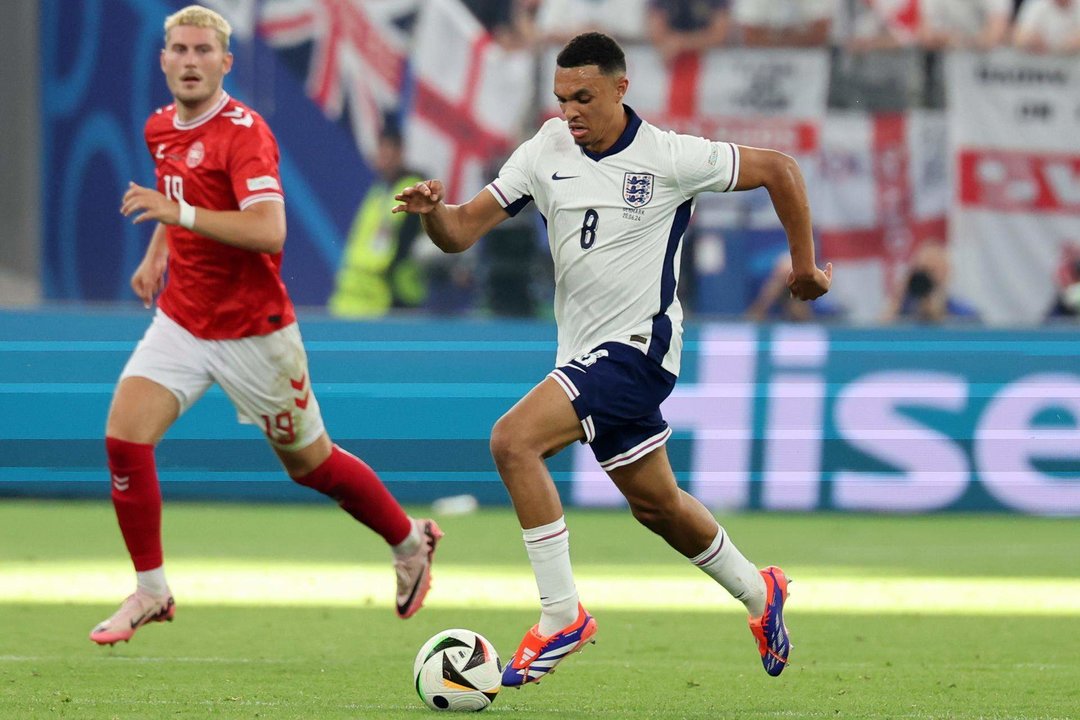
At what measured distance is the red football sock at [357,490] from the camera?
706 cm

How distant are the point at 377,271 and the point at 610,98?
10187 mm

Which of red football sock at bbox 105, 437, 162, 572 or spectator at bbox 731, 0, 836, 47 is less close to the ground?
spectator at bbox 731, 0, 836, 47

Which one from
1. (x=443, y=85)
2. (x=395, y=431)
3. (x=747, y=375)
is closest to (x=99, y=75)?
(x=443, y=85)

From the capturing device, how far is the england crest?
5.97 meters

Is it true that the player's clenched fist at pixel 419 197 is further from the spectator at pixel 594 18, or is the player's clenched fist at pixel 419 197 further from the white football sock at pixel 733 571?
the spectator at pixel 594 18

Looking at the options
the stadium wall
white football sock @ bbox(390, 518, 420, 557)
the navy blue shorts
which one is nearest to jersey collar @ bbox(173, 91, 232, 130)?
the navy blue shorts

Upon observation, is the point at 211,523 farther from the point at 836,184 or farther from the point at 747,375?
the point at 836,184

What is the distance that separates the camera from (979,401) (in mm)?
12195

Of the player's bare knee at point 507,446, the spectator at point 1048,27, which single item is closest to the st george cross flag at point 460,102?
the spectator at point 1048,27

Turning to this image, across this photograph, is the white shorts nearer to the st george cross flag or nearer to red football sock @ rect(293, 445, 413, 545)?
red football sock @ rect(293, 445, 413, 545)

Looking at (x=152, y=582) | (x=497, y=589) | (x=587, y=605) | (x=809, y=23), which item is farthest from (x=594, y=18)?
(x=152, y=582)

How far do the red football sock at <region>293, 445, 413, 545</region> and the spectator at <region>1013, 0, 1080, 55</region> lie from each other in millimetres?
10461

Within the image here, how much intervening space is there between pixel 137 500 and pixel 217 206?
1.11 metres

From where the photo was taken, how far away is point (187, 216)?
19.9 ft
